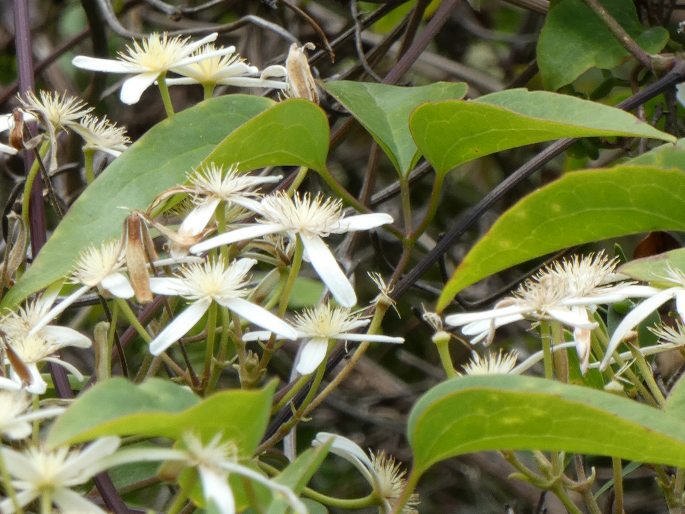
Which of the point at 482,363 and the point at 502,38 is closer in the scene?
the point at 482,363

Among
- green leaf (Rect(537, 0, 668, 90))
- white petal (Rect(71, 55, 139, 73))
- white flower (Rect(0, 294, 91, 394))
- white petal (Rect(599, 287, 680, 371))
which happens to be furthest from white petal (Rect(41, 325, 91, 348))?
green leaf (Rect(537, 0, 668, 90))

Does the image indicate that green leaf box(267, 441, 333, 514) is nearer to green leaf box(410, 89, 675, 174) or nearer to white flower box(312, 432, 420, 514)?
white flower box(312, 432, 420, 514)

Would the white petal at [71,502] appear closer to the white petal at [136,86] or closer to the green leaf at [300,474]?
the green leaf at [300,474]

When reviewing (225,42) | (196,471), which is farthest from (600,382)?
(225,42)

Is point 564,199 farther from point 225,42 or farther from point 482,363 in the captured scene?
point 225,42

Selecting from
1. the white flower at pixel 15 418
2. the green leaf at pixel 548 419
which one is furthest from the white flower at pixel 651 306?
the white flower at pixel 15 418
